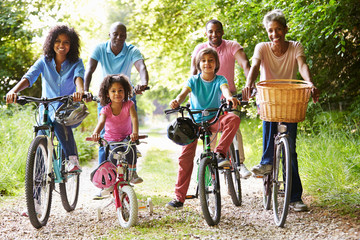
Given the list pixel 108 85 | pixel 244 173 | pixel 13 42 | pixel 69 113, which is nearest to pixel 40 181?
pixel 69 113

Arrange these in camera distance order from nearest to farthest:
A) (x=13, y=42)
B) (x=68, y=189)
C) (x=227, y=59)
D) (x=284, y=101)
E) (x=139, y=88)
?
(x=284, y=101) < (x=139, y=88) < (x=68, y=189) < (x=227, y=59) < (x=13, y=42)

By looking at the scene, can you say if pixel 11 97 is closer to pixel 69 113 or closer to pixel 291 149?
pixel 69 113

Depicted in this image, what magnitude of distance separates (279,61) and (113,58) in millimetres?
2053

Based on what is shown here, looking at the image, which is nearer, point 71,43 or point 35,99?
point 35,99

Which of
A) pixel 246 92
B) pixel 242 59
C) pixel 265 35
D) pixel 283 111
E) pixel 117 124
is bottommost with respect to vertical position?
pixel 117 124

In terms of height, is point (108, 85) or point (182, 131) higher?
point (108, 85)

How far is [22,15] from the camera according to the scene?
11.2 meters

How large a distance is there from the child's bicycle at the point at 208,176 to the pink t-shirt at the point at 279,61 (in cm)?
74

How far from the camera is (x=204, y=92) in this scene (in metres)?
4.62

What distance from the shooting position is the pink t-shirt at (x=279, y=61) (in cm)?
463

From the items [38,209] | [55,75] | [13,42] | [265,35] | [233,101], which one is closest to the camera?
[233,101]

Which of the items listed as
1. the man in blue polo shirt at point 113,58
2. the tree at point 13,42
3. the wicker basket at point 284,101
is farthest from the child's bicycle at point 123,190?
the tree at point 13,42

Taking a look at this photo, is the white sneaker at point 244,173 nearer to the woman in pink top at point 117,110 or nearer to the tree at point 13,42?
the woman in pink top at point 117,110

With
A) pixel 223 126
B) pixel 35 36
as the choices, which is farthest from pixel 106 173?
pixel 35 36
